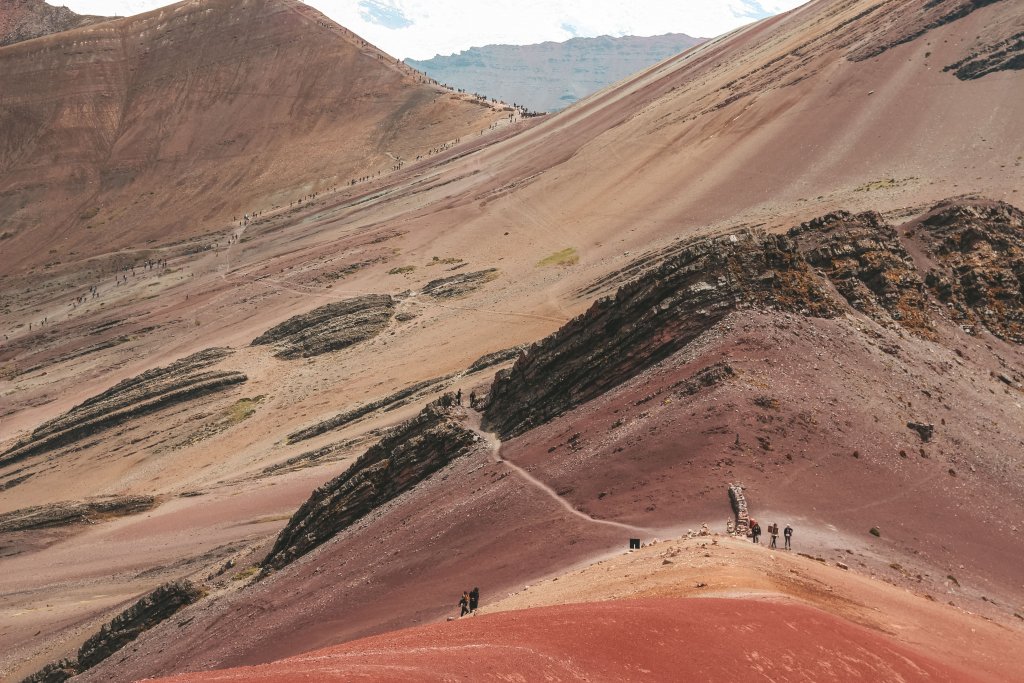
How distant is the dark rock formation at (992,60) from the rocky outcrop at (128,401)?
2946 inches

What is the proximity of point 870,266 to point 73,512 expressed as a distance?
2001 inches

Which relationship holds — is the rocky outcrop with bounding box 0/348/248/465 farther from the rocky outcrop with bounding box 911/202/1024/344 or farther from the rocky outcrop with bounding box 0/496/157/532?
the rocky outcrop with bounding box 911/202/1024/344

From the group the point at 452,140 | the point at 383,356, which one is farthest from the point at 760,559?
the point at 452,140

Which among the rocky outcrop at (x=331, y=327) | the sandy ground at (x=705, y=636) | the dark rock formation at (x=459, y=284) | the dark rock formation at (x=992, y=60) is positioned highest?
the dark rock formation at (x=992, y=60)

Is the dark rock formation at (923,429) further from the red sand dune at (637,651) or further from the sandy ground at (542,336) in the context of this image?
the red sand dune at (637,651)

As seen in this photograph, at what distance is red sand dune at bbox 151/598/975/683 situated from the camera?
607 inches

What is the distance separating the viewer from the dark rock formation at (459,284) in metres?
91.6

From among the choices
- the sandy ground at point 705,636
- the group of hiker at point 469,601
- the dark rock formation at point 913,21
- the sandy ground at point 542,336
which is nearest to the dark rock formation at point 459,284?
the sandy ground at point 542,336

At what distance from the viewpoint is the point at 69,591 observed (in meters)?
51.3

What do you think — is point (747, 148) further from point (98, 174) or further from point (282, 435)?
point (98, 174)

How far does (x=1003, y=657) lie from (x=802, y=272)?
2194cm

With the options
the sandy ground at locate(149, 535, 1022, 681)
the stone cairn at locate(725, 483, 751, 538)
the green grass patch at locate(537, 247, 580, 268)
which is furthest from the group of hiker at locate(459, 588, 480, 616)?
the green grass patch at locate(537, 247, 580, 268)

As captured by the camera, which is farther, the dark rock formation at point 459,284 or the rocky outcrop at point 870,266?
the dark rock formation at point 459,284

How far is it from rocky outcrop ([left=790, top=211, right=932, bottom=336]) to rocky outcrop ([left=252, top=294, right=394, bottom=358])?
50.9m
